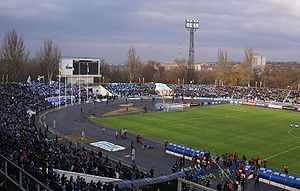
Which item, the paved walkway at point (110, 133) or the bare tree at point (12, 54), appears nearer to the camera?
the paved walkway at point (110, 133)

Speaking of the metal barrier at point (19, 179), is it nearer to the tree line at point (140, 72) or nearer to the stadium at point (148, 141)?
the stadium at point (148, 141)

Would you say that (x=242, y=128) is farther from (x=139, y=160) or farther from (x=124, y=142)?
(x=139, y=160)

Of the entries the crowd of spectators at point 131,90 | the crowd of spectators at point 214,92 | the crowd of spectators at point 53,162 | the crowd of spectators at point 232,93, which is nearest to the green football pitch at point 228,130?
the crowd of spectators at point 53,162

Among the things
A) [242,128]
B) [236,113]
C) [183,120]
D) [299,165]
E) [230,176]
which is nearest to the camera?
[230,176]

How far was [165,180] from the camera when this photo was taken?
23672 mm

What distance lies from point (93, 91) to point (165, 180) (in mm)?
63854

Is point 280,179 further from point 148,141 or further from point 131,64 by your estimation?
point 131,64

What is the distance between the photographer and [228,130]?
4678 cm

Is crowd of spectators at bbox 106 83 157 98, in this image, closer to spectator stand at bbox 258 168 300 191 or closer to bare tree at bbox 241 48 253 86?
bare tree at bbox 241 48 253 86

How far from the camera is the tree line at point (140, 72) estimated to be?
84062 millimetres

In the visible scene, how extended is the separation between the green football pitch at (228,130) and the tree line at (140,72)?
4006cm

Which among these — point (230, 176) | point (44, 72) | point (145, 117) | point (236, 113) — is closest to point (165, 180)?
point (230, 176)

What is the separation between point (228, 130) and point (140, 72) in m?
76.9

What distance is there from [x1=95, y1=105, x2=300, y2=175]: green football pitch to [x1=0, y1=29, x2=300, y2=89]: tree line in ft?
131
